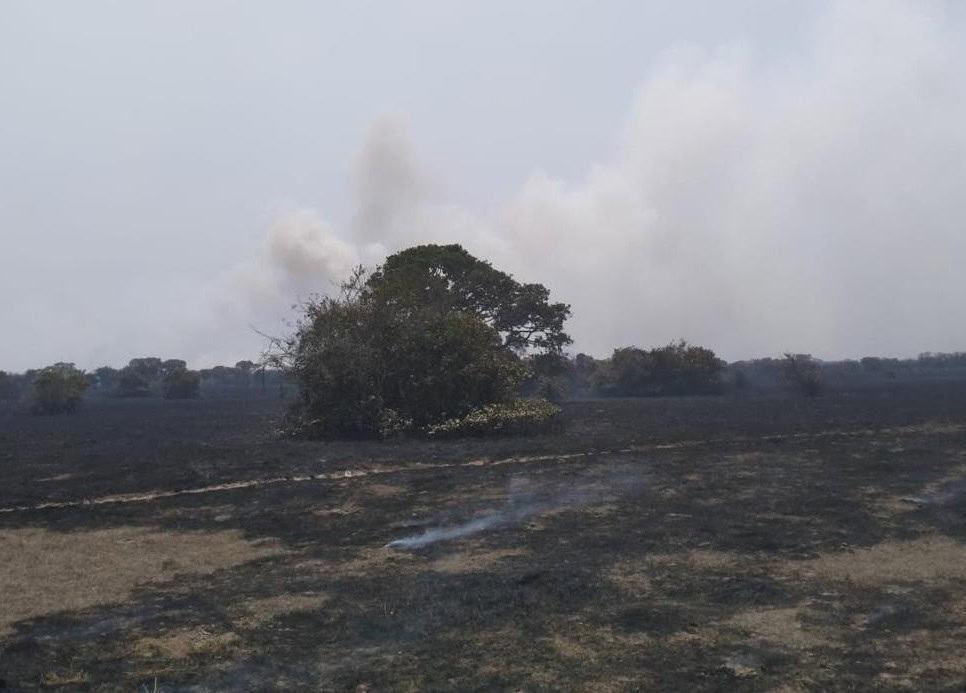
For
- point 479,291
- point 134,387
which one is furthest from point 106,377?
point 479,291

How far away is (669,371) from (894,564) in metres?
62.2

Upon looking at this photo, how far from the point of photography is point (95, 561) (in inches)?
444

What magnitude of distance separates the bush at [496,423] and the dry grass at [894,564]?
18638mm

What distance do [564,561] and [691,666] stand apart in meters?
3.72

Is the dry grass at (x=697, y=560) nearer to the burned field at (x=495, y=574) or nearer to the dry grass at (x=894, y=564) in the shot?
the burned field at (x=495, y=574)

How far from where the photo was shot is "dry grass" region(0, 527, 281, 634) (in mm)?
9445

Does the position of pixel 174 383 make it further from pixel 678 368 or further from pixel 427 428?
pixel 427 428

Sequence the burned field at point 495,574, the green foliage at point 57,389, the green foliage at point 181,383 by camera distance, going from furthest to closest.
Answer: the green foliage at point 181,383 < the green foliage at point 57,389 < the burned field at point 495,574

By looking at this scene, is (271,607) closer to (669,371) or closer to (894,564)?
(894,564)

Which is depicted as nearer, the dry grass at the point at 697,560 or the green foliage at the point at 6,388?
the dry grass at the point at 697,560

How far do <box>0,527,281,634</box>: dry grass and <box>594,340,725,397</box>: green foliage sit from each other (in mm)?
61090

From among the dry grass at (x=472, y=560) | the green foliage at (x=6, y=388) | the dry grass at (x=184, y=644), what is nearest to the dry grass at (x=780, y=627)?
the dry grass at (x=472, y=560)

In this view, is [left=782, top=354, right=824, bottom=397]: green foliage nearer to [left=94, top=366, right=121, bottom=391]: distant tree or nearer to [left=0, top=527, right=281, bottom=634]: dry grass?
[left=0, top=527, right=281, bottom=634]: dry grass

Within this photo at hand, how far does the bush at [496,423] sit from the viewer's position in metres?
28.8
